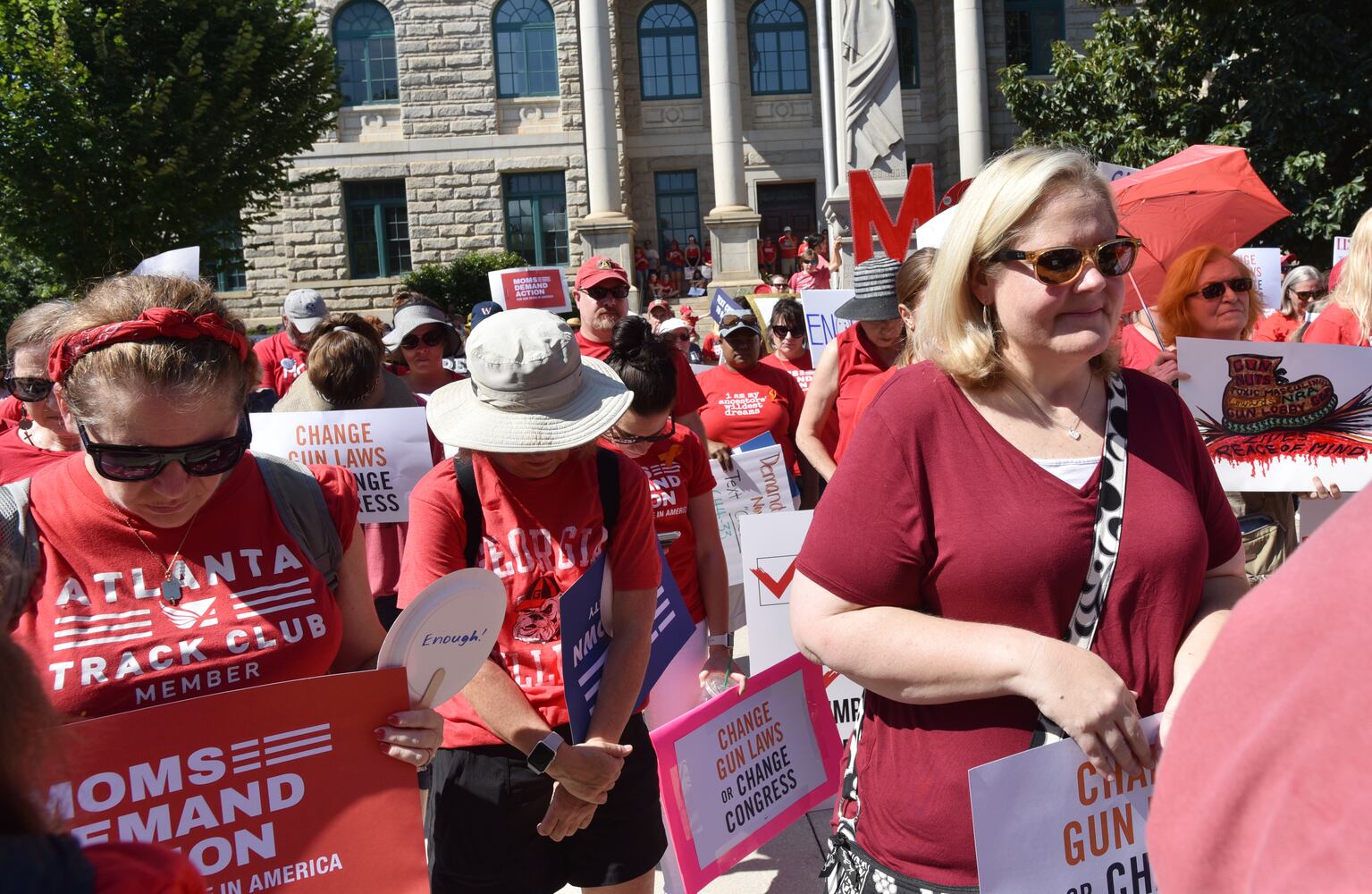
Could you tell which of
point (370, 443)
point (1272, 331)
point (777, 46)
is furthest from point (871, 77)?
point (370, 443)

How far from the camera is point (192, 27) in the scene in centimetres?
1867

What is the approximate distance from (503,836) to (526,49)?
92.4 ft

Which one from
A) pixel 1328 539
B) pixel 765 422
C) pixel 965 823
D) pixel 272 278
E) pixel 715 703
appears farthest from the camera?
pixel 272 278

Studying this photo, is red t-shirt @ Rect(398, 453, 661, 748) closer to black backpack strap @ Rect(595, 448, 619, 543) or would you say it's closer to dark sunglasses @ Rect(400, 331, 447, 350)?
black backpack strap @ Rect(595, 448, 619, 543)

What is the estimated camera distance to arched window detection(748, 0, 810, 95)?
101 feet

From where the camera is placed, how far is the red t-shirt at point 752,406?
231 inches

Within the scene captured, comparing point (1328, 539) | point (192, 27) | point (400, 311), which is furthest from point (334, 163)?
point (1328, 539)

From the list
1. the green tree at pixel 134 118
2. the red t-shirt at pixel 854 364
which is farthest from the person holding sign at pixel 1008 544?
the green tree at pixel 134 118

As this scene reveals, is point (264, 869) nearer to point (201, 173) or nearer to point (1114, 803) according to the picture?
point (1114, 803)

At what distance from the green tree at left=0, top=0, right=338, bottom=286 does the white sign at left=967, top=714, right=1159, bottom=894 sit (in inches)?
711

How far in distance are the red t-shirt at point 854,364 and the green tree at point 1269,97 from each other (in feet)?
28.2

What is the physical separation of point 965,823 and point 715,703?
1.06m

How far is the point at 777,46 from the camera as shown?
3095 cm

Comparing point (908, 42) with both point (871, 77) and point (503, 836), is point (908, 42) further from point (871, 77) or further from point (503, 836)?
point (503, 836)
